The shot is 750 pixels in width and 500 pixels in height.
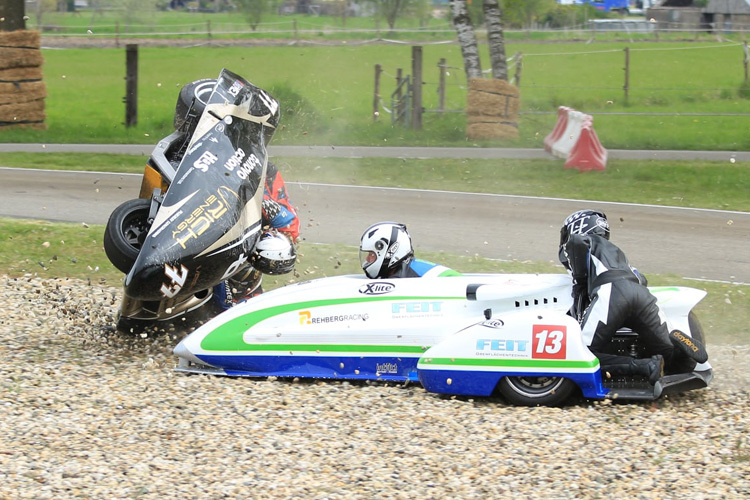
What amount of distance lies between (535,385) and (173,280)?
2.73 m

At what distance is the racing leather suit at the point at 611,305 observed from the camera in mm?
6559

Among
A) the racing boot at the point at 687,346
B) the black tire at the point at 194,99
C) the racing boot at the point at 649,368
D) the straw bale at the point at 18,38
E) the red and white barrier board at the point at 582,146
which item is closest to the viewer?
the racing boot at the point at 649,368

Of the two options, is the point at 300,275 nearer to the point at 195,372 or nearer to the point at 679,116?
the point at 195,372

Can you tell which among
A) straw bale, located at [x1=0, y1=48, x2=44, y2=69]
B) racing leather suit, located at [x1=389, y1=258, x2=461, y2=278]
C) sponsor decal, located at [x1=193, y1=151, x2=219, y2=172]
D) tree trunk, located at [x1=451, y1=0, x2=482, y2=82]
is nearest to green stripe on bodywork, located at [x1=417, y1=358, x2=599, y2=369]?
racing leather suit, located at [x1=389, y1=258, x2=461, y2=278]

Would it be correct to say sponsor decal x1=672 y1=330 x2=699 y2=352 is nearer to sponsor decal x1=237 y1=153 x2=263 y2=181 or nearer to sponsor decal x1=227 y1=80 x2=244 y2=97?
sponsor decal x1=237 y1=153 x2=263 y2=181

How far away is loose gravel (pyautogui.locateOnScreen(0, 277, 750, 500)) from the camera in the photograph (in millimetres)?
4930

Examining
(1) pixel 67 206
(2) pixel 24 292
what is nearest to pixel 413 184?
(1) pixel 67 206

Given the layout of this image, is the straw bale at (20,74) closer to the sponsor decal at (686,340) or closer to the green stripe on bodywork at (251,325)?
the green stripe on bodywork at (251,325)

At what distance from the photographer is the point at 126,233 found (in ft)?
23.5

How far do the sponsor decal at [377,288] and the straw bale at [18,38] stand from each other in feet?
47.4

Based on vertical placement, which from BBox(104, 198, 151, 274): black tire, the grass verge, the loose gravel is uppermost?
BBox(104, 198, 151, 274): black tire

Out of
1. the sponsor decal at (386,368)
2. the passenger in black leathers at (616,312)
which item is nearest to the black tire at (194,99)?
the sponsor decal at (386,368)

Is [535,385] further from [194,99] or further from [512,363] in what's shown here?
[194,99]

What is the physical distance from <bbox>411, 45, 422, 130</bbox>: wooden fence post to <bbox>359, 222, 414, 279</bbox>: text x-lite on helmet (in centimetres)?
1330
